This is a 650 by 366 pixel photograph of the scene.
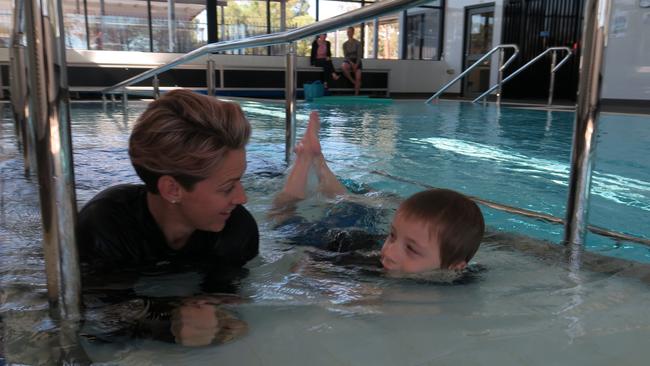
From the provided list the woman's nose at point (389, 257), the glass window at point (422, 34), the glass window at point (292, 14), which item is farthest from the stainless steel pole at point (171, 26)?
the woman's nose at point (389, 257)

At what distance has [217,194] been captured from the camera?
4.44ft

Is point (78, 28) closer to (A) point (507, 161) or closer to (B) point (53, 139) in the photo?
(A) point (507, 161)

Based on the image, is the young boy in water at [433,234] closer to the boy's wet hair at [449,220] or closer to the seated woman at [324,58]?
the boy's wet hair at [449,220]

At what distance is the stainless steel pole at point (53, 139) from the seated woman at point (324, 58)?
13.3 metres

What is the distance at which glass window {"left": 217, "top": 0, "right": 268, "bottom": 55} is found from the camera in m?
14.5

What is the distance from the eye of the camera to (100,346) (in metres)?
1.10

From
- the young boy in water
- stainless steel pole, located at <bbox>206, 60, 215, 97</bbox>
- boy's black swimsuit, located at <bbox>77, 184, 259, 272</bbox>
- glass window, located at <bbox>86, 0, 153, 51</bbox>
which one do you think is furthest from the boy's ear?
glass window, located at <bbox>86, 0, 153, 51</bbox>

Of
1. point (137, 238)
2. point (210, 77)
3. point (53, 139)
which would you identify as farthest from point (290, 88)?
point (53, 139)

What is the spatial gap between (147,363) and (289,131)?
2358 mm

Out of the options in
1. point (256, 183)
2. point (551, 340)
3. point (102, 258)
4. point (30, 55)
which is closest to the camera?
point (30, 55)

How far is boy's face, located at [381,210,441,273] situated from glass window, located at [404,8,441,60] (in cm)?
1592

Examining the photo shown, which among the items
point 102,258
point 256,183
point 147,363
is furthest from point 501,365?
point 256,183

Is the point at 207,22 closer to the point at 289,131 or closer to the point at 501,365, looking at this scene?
the point at 289,131

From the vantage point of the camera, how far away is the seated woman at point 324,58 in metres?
14.1
